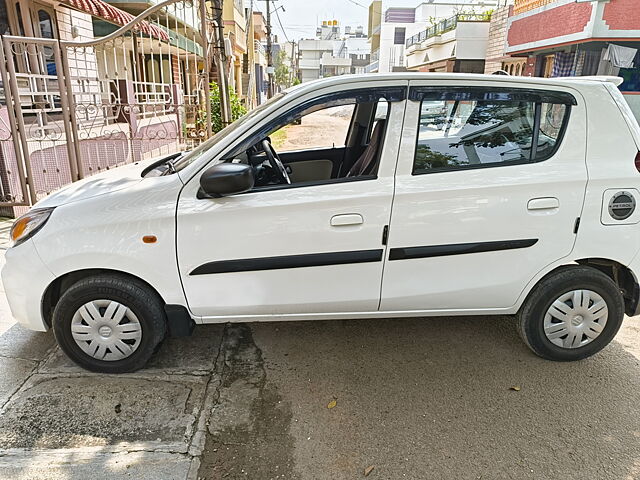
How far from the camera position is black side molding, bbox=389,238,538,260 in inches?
121

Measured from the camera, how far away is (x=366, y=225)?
2.97 meters

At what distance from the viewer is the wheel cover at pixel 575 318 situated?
130 inches

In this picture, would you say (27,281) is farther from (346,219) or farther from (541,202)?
(541,202)

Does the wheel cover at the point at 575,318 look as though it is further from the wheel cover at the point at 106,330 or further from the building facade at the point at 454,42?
the building facade at the point at 454,42

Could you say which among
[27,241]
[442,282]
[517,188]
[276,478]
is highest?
[517,188]

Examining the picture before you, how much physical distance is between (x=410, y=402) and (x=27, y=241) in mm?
2494

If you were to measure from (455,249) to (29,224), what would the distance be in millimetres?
2615

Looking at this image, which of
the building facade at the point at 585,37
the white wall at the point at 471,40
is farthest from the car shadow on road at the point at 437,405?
the white wall at the point at 471,40

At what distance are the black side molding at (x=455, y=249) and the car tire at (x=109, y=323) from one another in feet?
5.03

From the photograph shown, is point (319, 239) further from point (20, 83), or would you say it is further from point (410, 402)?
point (20, 83)

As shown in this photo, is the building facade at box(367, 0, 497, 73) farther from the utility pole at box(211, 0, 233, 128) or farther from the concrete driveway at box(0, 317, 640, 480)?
the concrete driveway at box(0, 317, 640, 480)

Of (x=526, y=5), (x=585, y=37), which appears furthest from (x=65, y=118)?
(x=526, y=5)

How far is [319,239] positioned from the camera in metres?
2.99

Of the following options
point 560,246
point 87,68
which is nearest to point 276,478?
point 560,246
